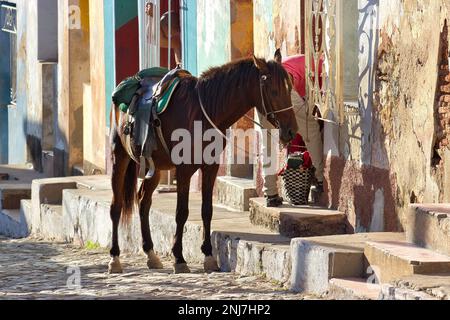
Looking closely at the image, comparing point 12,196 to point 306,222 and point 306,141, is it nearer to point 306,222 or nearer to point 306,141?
point 306,141

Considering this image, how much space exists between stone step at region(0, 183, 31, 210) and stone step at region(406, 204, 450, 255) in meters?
10.4

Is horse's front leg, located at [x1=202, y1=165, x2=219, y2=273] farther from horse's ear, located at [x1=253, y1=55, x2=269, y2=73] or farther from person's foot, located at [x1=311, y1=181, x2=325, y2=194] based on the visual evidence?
person's foot, located at [x1=311, y1=181, x2=325, y2=194]

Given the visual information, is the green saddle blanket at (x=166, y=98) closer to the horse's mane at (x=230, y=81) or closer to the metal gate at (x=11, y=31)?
the horse's mane at (x=230, y=81)

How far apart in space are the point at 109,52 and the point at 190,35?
2.81 m

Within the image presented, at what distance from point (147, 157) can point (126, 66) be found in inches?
269

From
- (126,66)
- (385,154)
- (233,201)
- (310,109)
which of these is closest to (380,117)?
(385,154)

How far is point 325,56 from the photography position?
12320 mm

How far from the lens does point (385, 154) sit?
11094 millimetres

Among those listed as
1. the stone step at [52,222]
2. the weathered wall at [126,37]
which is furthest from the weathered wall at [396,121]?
the weathered wall at [126,37]

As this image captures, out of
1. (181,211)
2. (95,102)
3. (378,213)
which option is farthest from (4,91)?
(378,213)

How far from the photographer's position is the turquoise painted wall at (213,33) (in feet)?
49.6

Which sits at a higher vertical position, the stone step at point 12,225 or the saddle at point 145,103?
the saddle at point 145,103

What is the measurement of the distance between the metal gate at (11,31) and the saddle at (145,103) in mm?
15481

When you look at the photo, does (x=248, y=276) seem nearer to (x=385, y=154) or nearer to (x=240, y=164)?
(x=385, y=154)
